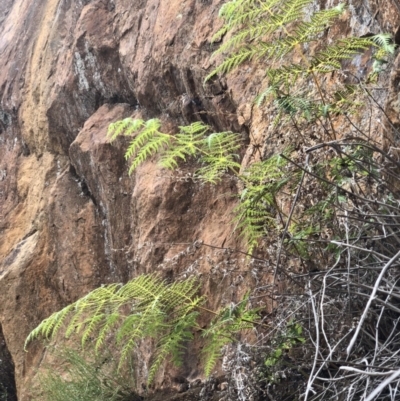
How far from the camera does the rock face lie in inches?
131

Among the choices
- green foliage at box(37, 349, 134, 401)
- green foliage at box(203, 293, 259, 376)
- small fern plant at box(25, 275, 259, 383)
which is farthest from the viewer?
green foliage at box(37, 349, 134, 401)

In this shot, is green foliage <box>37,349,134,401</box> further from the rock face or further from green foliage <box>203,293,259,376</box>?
green foliage <box>203,293,259,376</box>

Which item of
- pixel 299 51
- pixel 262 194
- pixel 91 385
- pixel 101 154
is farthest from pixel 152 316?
pixel 101 154

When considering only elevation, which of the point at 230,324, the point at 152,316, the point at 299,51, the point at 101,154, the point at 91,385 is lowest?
the point at 91,385

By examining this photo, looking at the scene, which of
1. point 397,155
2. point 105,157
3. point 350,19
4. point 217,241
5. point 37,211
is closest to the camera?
point 397,155

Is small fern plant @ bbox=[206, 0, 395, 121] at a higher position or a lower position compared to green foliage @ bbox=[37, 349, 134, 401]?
higher

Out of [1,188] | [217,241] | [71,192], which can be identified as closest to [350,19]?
[217,241]

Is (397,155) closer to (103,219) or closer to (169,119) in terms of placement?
(169,119)

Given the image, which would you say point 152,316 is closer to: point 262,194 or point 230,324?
point 230,324

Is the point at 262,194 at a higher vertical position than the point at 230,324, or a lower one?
higher

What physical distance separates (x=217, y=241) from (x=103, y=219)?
1477 millimetres

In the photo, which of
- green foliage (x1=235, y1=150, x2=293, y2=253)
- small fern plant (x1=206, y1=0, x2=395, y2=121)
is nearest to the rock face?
small fern plant (x1=206, y1=0, x2=395, y2=121)

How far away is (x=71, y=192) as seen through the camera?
4680 mm

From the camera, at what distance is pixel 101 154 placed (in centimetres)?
424
